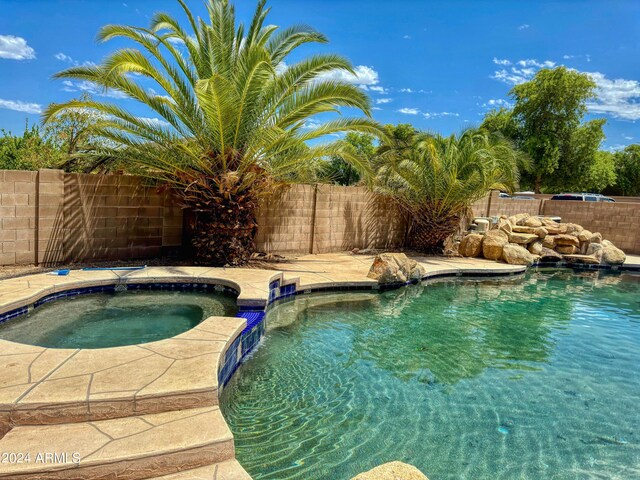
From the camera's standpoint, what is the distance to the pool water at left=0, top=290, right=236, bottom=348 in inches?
173

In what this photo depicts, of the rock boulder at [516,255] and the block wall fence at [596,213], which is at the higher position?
the block wall fence at [596,213]

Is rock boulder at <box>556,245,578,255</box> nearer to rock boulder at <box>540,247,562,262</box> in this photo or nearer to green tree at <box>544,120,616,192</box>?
rock boulder at <box>540,247,562,262</box>

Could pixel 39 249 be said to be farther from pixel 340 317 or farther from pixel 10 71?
pixel 10 71

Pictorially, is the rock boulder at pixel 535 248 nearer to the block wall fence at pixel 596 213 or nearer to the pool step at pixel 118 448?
the block wall fence at pixel 596 213

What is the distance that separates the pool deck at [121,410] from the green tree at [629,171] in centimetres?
4601

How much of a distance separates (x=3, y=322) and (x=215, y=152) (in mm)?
4368

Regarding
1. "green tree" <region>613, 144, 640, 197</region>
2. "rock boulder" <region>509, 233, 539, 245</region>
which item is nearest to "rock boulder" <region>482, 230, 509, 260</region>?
"rock boulder" <region>509, 233, 539, 245</region>

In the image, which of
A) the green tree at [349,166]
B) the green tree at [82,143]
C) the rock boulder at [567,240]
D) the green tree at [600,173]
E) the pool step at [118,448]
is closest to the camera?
the pool step at [118,448]

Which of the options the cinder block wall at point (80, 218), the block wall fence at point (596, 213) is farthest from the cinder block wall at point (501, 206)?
the cinder block wall at point (80, 218)

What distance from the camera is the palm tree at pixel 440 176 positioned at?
37.6 feet

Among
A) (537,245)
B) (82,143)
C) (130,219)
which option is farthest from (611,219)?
(82,143)

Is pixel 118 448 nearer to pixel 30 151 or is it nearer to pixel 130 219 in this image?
pixel 130 219

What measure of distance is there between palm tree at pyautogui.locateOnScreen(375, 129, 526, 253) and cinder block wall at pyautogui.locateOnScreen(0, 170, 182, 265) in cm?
647

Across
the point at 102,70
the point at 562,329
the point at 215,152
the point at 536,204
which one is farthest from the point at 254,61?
the point at 536,204
